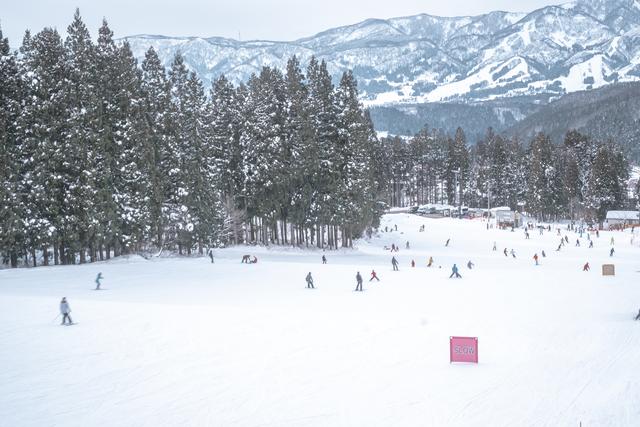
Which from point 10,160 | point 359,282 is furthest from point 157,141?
point 359,282

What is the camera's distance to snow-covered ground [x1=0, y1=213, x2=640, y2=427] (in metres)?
14.5

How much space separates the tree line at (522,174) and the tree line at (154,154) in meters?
44.7

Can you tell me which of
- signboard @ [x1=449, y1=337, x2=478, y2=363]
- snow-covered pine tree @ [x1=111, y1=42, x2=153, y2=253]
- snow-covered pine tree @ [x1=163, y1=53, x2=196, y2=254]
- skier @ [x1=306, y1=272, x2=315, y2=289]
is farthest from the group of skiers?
signboard @ [x1=449, y1=337, x2=478, y2=363]

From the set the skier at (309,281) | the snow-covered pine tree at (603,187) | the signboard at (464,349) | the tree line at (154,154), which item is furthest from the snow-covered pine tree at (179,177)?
the snow-covered pine tree at (603,187)

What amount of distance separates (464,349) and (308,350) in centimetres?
514

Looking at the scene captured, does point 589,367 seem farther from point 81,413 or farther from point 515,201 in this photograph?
point 515,201

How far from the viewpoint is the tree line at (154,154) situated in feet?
118

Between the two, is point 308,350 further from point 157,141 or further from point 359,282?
point 157,141

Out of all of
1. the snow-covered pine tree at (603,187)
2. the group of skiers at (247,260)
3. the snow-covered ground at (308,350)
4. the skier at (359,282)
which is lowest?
the snow-covered ground at (308,350)

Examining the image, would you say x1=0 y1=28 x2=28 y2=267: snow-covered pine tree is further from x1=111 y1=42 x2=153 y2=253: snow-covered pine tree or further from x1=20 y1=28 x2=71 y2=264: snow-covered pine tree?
x1=111 y1=42 x2=153 y2=253: snow-covered pine tree

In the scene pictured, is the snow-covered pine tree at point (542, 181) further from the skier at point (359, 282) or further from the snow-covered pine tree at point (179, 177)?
the skier at point (359, 282)

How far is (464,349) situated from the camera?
60.5ft

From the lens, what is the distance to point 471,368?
18.0m

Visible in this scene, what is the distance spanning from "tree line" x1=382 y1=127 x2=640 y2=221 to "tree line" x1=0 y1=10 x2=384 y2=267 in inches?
1758
